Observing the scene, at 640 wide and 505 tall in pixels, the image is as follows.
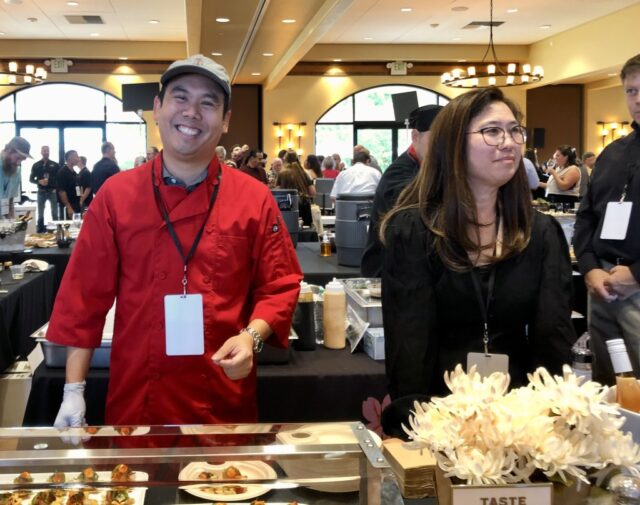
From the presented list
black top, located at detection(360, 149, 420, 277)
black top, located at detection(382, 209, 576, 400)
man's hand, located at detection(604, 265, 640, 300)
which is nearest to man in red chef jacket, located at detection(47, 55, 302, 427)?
black top, located at detection(382, 209, 576, 400)

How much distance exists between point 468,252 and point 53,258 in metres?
4.52

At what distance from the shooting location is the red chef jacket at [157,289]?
1.75 metres

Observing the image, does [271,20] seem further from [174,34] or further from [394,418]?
[394,418]

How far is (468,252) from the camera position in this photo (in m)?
1.56

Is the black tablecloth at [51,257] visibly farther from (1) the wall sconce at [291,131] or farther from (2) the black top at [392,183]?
(1) the wall sconce at [291,131]

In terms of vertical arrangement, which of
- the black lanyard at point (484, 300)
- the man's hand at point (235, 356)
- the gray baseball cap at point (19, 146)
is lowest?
the man's hand at point (235, 356)

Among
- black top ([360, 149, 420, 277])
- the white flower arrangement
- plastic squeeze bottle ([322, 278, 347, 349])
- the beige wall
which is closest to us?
the white flower arrangement

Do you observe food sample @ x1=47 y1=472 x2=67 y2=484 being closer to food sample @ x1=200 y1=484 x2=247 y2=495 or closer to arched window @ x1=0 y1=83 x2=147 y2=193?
food sample @ x1=200 y1=484 x2=247 y2=495

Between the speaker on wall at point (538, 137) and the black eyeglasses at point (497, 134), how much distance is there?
14819 mm

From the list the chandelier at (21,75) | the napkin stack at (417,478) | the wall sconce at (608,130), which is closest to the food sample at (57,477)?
the napkin stack at (417,478)

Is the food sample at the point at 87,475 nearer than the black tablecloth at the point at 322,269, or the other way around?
the food sample at the point at 87,475

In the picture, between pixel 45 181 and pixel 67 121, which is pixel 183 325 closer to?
pixel 45 181

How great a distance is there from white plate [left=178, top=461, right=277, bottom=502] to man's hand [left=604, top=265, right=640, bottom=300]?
1.86m

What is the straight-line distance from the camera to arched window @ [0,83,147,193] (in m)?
15.1
